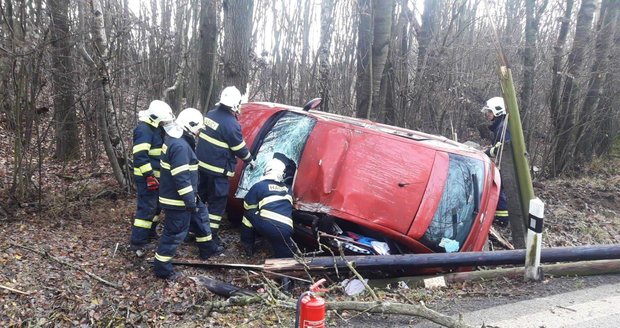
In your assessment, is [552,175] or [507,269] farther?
[552,175]

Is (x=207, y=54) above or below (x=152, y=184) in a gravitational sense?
above

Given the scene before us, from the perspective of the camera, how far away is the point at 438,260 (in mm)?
4594

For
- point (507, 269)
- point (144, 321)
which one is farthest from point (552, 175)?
point (144, 321)

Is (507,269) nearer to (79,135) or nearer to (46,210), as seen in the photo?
(46,210)

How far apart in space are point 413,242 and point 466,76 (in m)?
7.51

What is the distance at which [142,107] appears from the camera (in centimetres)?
898

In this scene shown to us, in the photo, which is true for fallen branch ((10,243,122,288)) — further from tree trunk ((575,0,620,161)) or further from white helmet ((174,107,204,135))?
tree trunk ((575,0,620,161))

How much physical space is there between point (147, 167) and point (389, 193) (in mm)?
2695

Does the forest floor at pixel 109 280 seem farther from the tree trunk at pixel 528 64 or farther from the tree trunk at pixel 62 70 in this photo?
the tree trunk at pixel 528 64

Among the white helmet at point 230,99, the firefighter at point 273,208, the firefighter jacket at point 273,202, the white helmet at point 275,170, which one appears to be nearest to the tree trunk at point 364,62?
the white helmet at point 230,99

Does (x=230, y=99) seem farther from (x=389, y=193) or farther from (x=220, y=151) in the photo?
(x=389, y=193)

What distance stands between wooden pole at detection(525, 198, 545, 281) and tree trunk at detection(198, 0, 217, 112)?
5.63m

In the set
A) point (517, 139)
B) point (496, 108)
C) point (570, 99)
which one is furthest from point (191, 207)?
point (570, 99)

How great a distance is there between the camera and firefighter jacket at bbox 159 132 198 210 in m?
5.03
